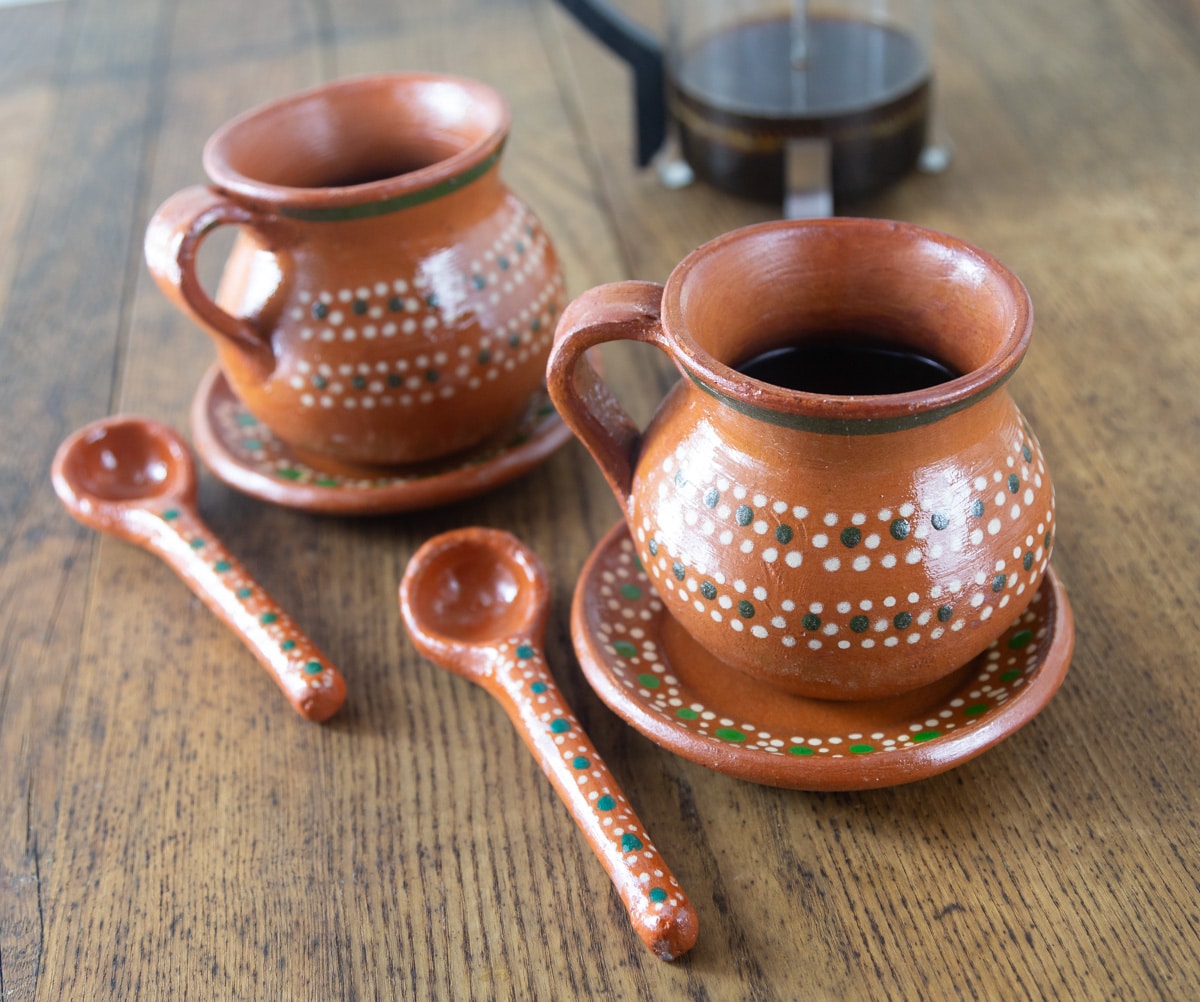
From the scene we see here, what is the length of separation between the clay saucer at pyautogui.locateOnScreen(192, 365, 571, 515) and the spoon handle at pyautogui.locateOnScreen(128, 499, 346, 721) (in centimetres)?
4

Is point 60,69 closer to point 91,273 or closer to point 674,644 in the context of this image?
point 91,273

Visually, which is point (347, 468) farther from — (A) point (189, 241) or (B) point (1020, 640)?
(B) point (1020, 640)

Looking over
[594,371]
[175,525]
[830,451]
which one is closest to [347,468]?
[175,525]

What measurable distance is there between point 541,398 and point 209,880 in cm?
31

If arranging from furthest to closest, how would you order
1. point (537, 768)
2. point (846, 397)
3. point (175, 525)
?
point (175, 525)
point (537, 768)
point (846, 397)

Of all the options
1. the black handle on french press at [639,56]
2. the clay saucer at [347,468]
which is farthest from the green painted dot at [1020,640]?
the black handle on french press at [639,56]

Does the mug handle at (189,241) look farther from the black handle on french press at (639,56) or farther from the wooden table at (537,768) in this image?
the black handle on french press at (639,56)

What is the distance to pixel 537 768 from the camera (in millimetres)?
484

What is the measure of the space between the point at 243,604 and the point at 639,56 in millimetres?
529

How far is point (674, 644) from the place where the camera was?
50cm

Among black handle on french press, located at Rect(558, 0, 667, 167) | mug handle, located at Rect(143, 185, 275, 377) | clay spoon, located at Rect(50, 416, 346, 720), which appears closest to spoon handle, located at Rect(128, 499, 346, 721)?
clay spoon, located at Rect(50, 416, 346, 720)

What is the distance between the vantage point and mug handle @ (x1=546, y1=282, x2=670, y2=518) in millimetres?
434

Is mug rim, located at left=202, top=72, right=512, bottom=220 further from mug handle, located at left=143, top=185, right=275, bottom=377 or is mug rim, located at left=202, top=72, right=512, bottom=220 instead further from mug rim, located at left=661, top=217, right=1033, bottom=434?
mug rim, located at left=661, top=217, right=1033, bottom=434

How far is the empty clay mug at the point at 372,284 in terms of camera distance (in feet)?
1.77
